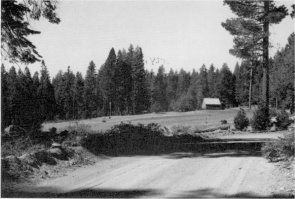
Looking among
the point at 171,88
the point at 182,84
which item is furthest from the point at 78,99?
the point at 182,84

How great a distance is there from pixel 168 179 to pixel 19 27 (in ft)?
24.5

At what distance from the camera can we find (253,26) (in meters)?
33.2

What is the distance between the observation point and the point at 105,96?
95.2 meters

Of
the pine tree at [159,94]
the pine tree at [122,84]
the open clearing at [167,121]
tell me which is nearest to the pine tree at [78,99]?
the pine tree at [122,84]

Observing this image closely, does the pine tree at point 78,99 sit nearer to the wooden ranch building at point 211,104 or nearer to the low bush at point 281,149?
the wooden ranch building at point 211,104

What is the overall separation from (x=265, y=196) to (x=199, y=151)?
31.2ft

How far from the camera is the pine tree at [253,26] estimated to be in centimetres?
3228

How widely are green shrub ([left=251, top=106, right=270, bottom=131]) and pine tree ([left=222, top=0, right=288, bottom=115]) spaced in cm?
55

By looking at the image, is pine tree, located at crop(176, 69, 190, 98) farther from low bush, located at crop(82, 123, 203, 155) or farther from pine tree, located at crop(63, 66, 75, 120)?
low bush, located at crop(82, 123, 203, 155)

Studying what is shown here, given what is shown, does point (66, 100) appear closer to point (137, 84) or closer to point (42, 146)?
point (137, 84)

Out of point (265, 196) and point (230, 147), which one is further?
point (230, 147)

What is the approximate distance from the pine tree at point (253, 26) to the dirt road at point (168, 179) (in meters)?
18.9

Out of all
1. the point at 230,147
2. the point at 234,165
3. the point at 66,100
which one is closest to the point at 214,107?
the point at 66,100

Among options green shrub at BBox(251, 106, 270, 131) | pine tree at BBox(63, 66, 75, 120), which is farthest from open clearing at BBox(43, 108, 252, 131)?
pine tree at BBox(63, 66, 75, 120)
